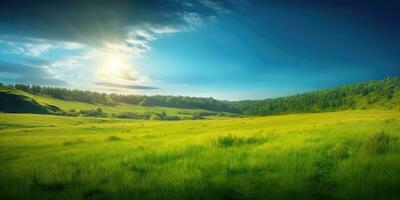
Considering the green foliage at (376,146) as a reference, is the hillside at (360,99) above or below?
above

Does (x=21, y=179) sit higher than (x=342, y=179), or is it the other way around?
(x=342, y=179)

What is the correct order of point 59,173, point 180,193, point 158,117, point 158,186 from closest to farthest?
point 180,193 → point 158,186 → point 59,173 → point 158,117

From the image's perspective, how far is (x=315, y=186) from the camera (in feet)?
21.4

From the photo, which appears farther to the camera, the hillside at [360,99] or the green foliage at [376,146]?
the hillside at [360,99]

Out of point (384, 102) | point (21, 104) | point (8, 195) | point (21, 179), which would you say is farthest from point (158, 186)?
point (384, 102)

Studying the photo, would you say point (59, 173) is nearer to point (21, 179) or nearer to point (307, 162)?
point (21, 179)

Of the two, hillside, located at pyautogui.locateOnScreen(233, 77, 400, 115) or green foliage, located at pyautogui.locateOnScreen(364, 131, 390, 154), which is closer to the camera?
green foliage, located at pyautogui.locateOnScreen(364, 131, 390, 154)

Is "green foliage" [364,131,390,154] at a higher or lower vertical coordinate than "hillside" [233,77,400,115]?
lower

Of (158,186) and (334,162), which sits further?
(334,162)

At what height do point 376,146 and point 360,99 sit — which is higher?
point 360,99

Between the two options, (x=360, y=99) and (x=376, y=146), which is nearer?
(x=376, y=146)

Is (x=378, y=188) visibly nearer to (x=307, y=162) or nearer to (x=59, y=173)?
(x=307, y=162)

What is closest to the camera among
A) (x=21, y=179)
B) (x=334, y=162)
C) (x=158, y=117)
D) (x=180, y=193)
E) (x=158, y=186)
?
(x=180, y=193)

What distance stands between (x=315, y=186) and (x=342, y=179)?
780 mm
